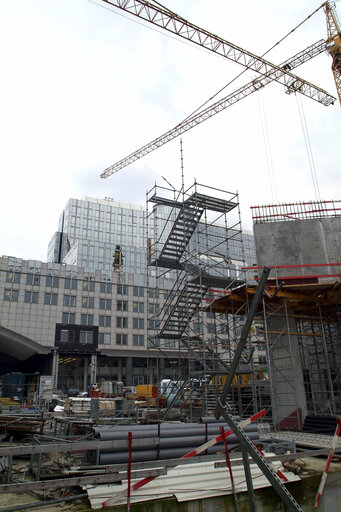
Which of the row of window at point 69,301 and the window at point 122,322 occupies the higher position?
the row of window at point 69,301

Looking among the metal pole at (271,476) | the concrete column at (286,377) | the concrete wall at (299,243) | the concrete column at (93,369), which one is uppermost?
the concrete wall at (299,243)

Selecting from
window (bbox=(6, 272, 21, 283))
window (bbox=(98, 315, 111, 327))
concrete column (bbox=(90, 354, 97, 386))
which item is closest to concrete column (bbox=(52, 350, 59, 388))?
concrete column (bbox=(90, 354, 97, 386))

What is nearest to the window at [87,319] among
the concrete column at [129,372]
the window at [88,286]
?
the window at [88,286]

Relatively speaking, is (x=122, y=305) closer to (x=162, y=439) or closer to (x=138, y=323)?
(x=138, y=323)

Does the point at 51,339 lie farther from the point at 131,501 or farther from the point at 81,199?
the point at 81,199

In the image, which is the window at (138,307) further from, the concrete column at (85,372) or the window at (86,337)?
the concrete column at (85,372)

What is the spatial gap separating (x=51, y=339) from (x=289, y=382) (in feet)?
157

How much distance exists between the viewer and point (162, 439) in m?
9.66

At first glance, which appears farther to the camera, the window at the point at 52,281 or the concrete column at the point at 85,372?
the window at the point at 52,281

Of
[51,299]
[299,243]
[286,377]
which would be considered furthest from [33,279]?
[286,377]

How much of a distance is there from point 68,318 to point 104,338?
6835 mm

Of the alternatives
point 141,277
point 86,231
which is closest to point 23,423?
point 141,277

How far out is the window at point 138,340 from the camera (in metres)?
64.2

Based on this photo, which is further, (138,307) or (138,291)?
(138,291)
